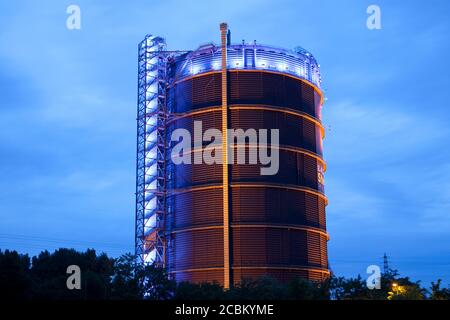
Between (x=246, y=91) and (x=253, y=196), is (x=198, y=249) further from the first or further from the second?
(x=246, y=91)

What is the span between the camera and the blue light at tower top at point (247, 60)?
5522cm

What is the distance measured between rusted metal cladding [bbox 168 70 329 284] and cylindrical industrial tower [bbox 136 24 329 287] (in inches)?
3.1

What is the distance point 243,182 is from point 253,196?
1.31m

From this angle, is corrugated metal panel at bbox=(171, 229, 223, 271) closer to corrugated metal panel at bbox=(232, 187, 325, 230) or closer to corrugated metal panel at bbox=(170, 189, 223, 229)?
corrugated metal panel at bbox=(170, 189, 223, 229)

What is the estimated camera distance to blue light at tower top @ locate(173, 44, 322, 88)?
181ft

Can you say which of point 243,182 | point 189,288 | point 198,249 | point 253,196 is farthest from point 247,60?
point 189,288

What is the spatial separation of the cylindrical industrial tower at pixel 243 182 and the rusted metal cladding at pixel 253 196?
0.08 m

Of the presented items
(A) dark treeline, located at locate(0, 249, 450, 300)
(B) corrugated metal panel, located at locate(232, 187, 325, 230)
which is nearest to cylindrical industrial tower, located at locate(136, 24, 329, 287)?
(B) corrugated metal panel, located at locate(232, 187, 325, 230)

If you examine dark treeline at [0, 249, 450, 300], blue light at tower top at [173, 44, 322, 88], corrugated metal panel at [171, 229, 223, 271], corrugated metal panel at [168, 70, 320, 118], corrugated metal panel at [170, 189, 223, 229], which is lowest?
dark treeline at [0, 249, 450, 300]

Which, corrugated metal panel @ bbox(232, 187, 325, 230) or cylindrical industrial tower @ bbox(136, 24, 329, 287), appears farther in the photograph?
corrugated metal panel @ bbox(232, 187, 325, 230)

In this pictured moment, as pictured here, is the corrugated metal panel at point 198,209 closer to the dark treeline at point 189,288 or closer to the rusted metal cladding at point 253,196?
the rusted metal cladding at point 253,196

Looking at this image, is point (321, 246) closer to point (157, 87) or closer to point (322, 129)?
point (322, 129)

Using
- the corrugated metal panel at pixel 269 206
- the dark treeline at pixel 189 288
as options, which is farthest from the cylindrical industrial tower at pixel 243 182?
the dark treeline at pixel 189 288
